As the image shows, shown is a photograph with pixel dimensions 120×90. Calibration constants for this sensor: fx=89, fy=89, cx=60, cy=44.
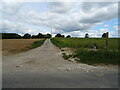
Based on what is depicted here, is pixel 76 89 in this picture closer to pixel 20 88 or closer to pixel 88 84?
pixel 88 84

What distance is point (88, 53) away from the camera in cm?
676

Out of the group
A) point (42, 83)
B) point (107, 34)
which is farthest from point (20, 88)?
point (107, 34)

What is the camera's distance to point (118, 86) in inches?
109

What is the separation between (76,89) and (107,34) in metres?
6.19

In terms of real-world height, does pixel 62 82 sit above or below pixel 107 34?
below

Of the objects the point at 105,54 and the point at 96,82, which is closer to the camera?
the point at 96,82

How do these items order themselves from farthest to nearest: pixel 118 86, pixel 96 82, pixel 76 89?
pixel 96 82 < pixel 118 86 < pixel 76 89

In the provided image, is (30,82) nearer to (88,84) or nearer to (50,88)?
(50,88)

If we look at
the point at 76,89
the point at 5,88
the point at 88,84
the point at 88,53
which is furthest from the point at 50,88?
the point at 88,53

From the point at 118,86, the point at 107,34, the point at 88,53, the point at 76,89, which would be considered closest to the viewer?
the point at 76,89

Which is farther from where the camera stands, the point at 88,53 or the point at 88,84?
the point at 88,53

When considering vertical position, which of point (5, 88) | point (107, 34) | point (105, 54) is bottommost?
point (5, 88)

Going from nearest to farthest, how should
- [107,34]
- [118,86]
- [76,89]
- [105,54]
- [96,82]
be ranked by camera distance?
[76,89] < [118,86] < [96,82] < [105,54] < [107,34]

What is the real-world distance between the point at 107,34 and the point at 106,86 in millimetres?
5584
